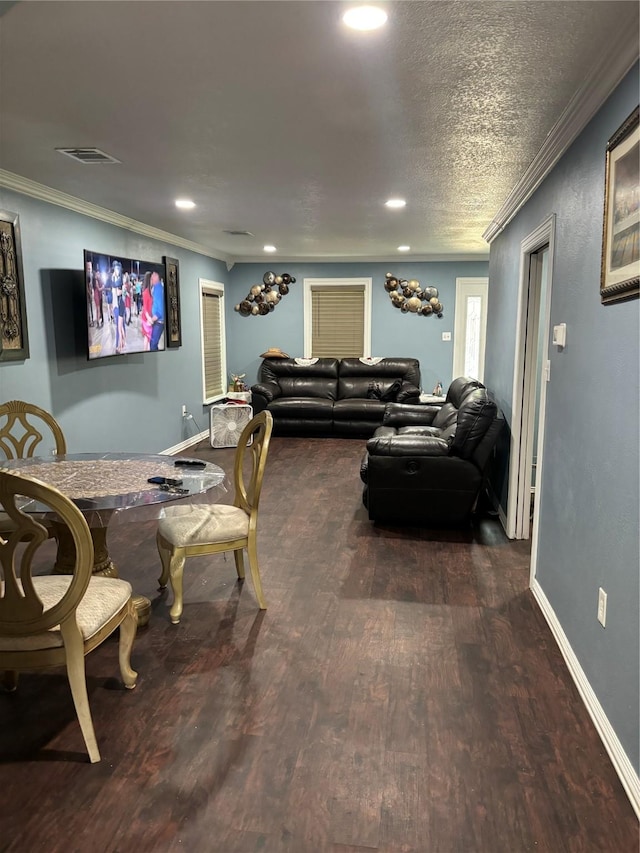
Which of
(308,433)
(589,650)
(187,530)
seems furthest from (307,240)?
(589,650)

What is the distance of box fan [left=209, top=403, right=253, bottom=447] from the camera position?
7.07 meters

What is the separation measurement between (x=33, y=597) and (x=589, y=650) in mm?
2021

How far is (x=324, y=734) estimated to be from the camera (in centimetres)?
216

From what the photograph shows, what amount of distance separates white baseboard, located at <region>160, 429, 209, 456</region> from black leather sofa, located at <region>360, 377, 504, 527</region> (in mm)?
2899

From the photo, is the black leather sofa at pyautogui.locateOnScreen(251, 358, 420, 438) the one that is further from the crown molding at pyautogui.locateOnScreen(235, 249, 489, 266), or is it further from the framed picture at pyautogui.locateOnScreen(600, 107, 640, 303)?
the framed picture at pyautogui.locateOnScreen(600, 107, 640, 303)

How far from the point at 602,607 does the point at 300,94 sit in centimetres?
229

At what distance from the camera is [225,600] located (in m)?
3.20

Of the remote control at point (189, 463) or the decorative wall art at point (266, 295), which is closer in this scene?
the remote control at point (189, 463)

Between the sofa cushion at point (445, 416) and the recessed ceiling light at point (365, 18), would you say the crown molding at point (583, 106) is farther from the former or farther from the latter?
the sofa cushion at point (445, 416)

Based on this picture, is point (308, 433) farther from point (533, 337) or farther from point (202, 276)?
point (533, 337)

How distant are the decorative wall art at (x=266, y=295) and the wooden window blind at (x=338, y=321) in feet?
1.47

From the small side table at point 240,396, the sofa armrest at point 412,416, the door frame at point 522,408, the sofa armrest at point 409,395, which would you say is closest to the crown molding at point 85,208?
the small side table at point 240,396

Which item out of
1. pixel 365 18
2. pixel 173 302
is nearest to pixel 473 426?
pixel 365 18

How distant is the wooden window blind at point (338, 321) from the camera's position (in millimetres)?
8844
